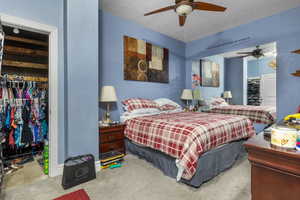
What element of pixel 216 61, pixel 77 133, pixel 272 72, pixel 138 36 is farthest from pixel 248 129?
pixel 272 72

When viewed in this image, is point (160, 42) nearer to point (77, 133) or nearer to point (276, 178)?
point (77, 133)

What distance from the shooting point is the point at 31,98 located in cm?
248

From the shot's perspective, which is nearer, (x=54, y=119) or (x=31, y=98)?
(x=54, y=119)

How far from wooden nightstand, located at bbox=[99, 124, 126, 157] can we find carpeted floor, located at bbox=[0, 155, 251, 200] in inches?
16.7

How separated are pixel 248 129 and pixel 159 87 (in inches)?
87.3

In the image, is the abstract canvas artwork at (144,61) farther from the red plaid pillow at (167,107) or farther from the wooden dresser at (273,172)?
the wooden dresser at (273,172)

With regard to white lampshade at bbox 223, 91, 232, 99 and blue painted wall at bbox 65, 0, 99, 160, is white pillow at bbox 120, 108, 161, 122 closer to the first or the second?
blue painted wall at bbox 65, 0, 99, 160

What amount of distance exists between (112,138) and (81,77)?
3.65ft

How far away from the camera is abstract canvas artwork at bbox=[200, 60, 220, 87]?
16.4ft

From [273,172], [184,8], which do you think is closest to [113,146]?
[273,172]

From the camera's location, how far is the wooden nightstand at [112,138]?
93.5 inches

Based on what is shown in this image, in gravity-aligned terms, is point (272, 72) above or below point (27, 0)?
below

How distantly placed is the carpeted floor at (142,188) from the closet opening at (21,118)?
30 centimetres

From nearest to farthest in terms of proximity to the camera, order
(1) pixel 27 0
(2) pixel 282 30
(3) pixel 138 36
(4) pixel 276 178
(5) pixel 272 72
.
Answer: (4) pixel 276 178 < (1) pixel 27 0 < (2) pixel 282 30 < (3) pixel 138 36 < (5) pixel 272 72
